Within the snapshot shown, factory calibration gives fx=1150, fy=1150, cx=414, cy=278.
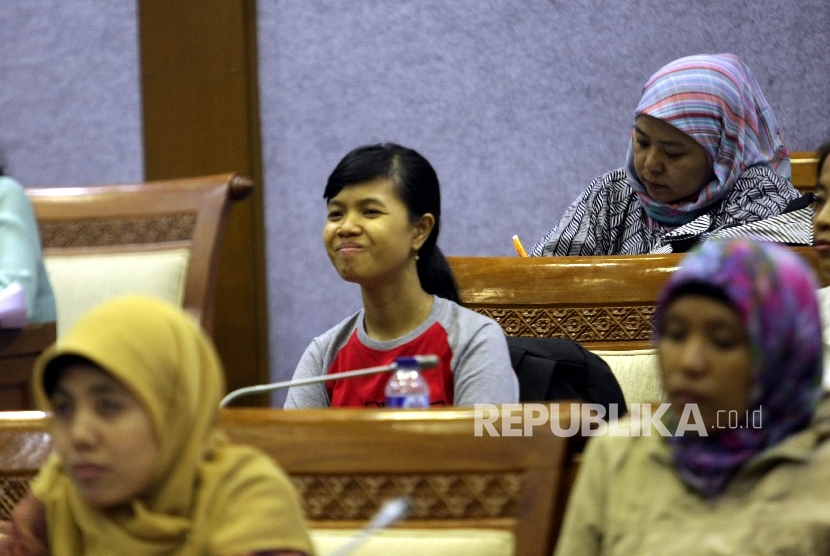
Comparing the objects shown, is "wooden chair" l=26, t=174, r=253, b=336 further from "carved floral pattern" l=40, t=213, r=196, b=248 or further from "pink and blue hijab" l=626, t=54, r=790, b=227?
"pink and blue hijab" l=626, t=54, r=790, b=227

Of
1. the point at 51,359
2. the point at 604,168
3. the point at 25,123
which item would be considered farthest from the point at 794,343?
the point at 25,123

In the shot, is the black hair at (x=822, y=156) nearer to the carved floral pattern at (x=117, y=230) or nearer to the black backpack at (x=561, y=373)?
the black backpack at (x=561, y=373)

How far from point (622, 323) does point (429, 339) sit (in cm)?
47

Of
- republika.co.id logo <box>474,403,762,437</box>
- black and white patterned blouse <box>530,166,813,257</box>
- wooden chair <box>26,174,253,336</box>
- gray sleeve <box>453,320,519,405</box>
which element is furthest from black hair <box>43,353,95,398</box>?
black and white patterned blouse <box>530,166,813,257</box>

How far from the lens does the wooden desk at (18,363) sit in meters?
2.51

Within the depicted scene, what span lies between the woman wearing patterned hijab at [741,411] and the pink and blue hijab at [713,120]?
5.76 ft

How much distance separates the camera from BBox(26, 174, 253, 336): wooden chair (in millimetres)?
2783

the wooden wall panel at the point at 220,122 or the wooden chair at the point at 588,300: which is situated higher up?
the wooden wall panel at the point at 220,122

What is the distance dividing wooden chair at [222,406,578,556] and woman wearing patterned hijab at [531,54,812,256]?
1565mm

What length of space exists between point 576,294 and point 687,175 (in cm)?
65

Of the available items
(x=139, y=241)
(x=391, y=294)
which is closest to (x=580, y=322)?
(x=391, y=294)

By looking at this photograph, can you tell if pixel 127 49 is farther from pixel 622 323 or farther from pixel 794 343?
pixel 794 343

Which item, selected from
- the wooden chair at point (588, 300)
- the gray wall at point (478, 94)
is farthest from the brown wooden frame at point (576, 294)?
the gray wall at point (478, 94)

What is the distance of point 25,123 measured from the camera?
14.9ft
